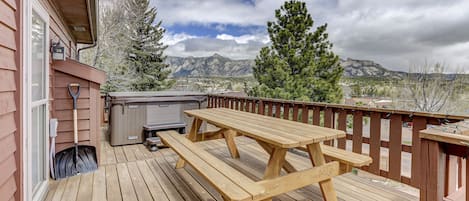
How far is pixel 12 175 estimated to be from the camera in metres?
1.58

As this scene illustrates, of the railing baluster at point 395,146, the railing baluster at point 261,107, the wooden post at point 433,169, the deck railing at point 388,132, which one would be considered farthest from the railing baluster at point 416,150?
the railing baluster at point 261,107

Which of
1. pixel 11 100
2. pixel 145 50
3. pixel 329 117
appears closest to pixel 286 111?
pixel 329 117

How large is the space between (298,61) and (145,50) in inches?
356

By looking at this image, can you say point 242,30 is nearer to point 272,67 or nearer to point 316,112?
point 272,67

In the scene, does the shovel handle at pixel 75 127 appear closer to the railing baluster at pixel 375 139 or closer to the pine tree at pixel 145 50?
the railing baluster at pixel 375 139

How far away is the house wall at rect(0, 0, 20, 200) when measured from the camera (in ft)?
4.58

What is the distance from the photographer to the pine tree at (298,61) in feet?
38.1

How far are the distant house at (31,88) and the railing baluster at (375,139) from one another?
9.94 ft

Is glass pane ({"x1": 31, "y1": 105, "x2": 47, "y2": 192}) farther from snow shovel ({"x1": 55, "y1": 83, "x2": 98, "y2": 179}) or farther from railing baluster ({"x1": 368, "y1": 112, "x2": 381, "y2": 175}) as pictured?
railing baluster ({"x1": 368, "y1": 112, "x2": 381, "y2": 175})

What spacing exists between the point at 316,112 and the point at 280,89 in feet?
26.5

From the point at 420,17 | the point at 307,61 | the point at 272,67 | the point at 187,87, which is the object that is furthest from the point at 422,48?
the point at 187,87

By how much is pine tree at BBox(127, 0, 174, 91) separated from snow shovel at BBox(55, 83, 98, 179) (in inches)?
462

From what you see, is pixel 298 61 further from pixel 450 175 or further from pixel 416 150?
pixel 450 175

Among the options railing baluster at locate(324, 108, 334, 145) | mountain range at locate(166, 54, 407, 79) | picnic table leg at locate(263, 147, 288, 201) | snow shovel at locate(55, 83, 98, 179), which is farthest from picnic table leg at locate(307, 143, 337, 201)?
mountain range at locate(166, 54, 407, 79)
